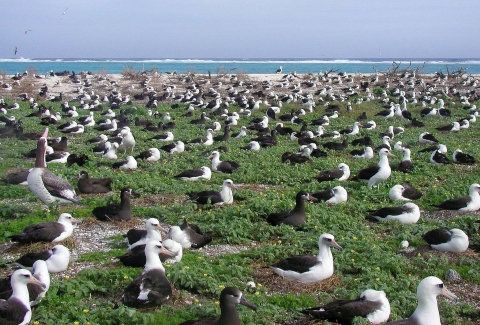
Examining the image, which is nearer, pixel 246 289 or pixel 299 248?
pixel 246 289

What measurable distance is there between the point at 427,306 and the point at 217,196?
686 centimetres

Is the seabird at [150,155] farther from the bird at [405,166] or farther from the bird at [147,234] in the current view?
the bird at [147,234]

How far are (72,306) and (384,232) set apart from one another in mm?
6919

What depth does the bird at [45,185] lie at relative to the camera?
12164 millimetres

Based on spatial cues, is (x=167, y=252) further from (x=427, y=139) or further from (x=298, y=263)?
(x=427, y=139)

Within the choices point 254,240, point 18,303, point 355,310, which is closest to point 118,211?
point 254,240

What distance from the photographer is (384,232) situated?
1185cm

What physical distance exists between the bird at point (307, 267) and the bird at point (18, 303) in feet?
12.2

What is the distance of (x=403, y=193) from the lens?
1408 centimetres

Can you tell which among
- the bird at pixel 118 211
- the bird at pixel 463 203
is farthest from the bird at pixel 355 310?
the bird at pixel 463 203

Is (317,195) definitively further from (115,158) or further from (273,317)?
(115,158)

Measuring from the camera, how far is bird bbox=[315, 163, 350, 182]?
52.8 feet

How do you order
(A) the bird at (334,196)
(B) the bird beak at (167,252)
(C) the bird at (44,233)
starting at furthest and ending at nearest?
1. (A) the bird at (334,196)
2. (C) the bird at (44,233)
3. (B) the bird beak at (167,252)

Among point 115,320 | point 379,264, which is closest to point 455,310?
point 379,264
